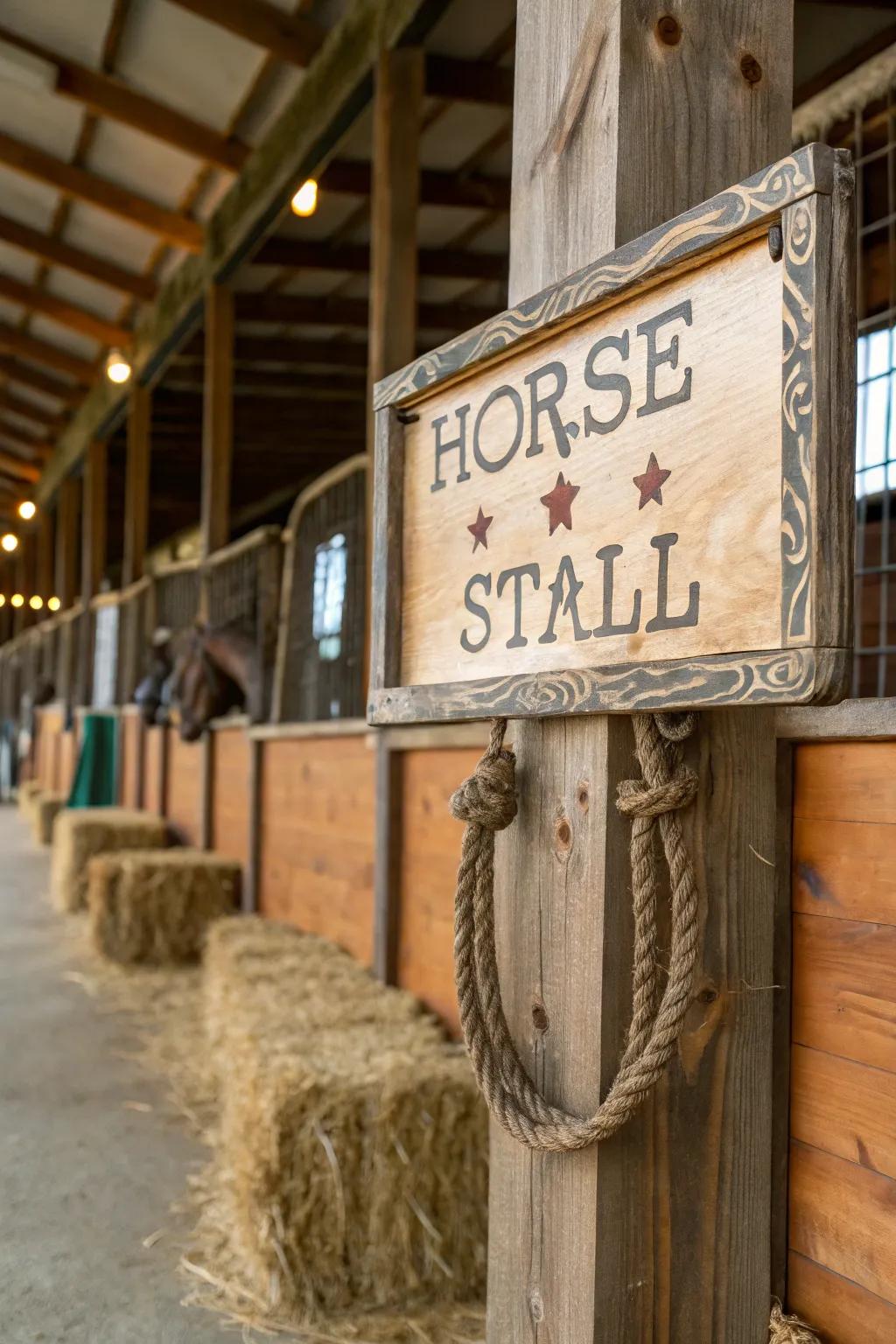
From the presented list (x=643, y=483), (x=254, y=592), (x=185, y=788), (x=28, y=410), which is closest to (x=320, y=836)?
(x=254, y=592)

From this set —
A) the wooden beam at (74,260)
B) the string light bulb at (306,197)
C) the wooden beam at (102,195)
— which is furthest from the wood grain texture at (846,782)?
the wooden beam at (74,260)

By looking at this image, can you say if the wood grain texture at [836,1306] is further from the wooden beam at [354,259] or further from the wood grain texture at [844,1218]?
the wooden beam at [354,259]

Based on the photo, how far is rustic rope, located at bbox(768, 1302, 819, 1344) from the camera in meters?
1.21

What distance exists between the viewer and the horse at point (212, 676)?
5242 mm

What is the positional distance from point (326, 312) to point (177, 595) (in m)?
1.95

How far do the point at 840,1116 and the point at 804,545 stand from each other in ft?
2.11

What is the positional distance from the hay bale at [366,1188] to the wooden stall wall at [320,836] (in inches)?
51.0

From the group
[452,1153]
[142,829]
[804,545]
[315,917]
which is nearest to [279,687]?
[315,917]

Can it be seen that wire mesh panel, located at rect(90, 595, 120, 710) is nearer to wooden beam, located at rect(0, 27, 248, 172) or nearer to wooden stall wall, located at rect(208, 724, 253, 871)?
wooden stall wall, located at rect(208, 724, 253, 871)

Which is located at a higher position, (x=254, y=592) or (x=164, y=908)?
(x=254, y=592)

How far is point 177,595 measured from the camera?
7.66m

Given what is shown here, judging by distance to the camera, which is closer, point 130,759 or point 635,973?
point 635,973

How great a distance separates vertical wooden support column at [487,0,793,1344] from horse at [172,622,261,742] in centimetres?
400

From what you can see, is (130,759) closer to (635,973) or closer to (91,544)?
(91,544)
